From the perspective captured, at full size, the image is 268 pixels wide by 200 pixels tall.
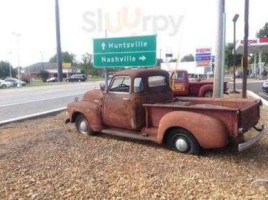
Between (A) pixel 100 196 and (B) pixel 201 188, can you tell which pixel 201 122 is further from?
(A) pixel 100 196

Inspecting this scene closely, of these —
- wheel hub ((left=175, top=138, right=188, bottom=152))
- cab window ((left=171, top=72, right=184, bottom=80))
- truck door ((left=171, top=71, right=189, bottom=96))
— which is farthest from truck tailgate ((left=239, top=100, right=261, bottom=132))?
cab window ((left=171, top=72, right=184, bottom=80))

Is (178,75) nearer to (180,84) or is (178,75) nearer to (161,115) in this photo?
(180,84)

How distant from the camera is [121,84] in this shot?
27.6 ft

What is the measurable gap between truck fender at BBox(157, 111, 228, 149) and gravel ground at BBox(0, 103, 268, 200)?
0.35 m

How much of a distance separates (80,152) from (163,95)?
238 centimetres

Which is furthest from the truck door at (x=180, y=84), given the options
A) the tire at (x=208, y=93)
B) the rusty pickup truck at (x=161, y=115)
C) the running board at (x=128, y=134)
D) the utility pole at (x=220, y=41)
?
the running board at (x=128, y=134)

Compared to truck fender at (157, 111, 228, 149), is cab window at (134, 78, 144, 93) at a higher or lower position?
higher

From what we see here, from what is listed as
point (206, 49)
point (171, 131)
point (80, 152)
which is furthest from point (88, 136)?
point (206, 49)

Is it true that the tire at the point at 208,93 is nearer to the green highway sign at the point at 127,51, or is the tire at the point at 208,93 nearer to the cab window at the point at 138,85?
the green highway sign at the point at 127,51

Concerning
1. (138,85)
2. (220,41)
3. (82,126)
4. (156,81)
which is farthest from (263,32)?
(138,85)

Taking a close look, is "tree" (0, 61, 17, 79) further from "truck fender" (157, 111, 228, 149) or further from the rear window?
"truck fender" (157, 111, 228, 149)

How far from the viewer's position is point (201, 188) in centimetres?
525

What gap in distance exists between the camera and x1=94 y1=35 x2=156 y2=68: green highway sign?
10.8 meters

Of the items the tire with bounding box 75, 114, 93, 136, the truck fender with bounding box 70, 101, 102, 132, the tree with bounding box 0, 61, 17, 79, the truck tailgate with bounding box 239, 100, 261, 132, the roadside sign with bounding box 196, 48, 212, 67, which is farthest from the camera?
the tree with bounding box 0, 61, 17, 79
